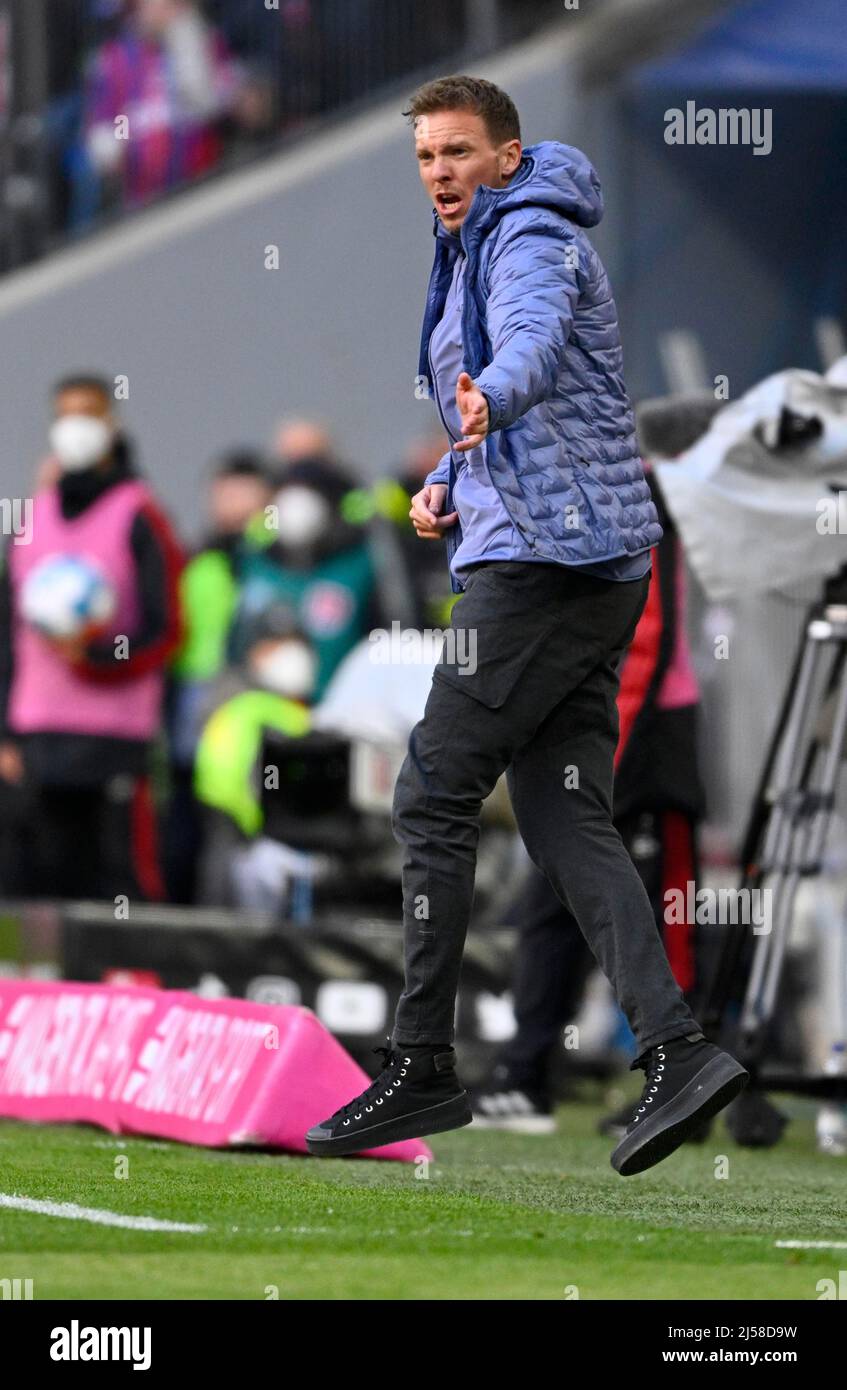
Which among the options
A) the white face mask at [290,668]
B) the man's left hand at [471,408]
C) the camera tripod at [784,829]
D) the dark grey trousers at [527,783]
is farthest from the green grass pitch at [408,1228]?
the white face mask at [290,668]

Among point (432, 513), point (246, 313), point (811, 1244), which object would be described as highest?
point (246, 313)

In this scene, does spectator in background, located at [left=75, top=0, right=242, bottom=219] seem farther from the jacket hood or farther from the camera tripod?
→ the jacket hood

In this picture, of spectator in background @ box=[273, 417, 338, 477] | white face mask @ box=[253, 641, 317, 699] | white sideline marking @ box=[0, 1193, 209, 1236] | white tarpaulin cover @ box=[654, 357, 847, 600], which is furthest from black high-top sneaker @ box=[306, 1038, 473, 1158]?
spectator in background @ box=[273, 417, 338, 477]

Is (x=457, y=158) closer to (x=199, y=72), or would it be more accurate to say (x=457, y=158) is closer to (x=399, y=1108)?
(x=399, y=1108)

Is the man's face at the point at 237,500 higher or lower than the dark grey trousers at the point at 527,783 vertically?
higher

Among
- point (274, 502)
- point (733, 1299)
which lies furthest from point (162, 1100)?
point (274, 502)

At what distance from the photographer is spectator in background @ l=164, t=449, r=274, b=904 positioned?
1154 centimetres

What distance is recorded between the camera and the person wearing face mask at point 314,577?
38.9 ft

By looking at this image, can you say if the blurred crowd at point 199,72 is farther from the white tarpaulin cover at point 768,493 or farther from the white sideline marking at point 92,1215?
the white sideline marking at point 92,1215

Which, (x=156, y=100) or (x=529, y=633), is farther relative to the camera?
(x=156, y=100)

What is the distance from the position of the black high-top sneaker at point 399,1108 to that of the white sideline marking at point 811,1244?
2.65 feet

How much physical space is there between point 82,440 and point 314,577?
5.15ft

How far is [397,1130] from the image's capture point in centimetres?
527

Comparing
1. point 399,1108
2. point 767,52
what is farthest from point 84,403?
point 399,1108
